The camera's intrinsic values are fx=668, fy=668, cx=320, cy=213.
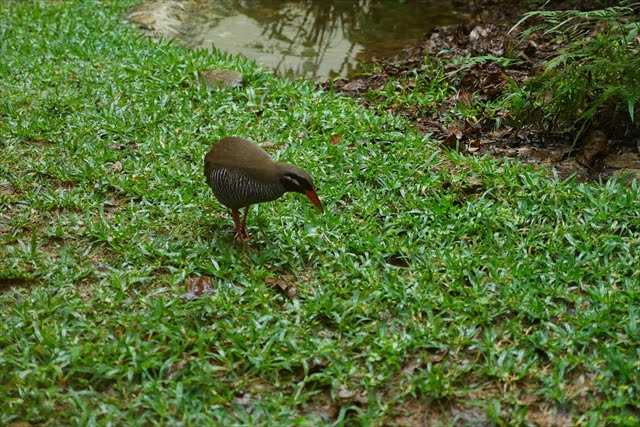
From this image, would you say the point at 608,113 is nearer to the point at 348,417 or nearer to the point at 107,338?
the point at 348,417

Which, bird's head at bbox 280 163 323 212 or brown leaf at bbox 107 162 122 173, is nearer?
bird's head at bbox 280 163 323 212

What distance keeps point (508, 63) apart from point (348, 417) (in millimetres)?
4141

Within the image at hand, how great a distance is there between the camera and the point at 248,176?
4.01 meters

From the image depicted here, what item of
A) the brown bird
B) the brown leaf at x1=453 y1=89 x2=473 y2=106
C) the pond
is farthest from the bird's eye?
the pond

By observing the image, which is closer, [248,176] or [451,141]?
[248,176]

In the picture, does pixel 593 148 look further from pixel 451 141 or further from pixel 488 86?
pixel 488 86

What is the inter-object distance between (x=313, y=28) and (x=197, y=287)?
5524mm

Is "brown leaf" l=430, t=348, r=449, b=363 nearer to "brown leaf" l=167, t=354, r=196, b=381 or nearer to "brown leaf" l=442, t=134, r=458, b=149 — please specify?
"brown leaf" l=167, t=354, r=196, b=381

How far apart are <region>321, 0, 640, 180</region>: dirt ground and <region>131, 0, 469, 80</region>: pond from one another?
49cm

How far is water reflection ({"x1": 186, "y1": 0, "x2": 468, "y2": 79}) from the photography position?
301 inches

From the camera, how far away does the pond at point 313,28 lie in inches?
300

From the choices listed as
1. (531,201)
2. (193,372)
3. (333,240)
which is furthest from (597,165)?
(193,372)

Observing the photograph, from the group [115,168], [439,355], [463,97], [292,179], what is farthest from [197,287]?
[463,97]

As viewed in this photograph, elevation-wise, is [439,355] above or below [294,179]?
below
